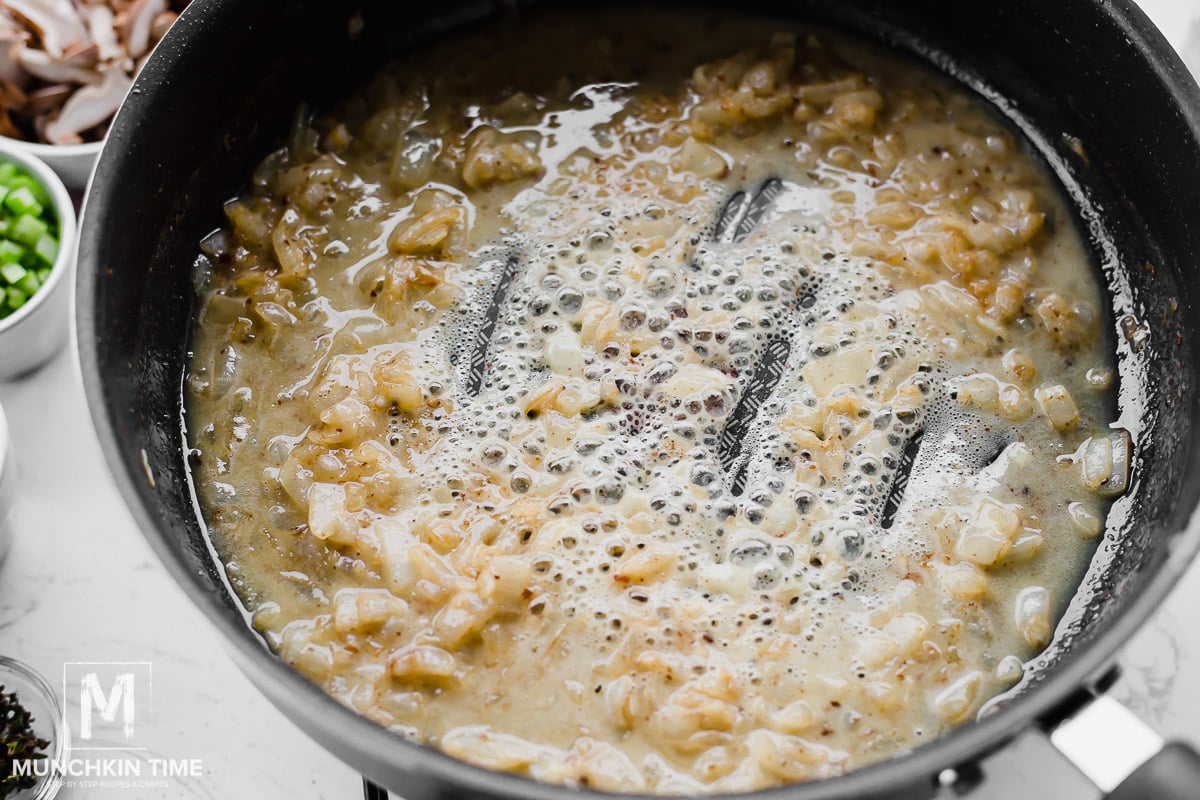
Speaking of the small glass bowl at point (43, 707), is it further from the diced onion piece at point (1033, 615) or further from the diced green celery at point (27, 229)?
the diced onion piece at point (1033, 615)

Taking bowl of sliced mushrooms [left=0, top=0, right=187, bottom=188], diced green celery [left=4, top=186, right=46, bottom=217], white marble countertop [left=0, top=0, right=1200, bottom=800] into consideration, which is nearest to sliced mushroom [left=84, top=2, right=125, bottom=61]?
bowl of sliced mushrooms [left=0, top=0, right=187, bottom=188]

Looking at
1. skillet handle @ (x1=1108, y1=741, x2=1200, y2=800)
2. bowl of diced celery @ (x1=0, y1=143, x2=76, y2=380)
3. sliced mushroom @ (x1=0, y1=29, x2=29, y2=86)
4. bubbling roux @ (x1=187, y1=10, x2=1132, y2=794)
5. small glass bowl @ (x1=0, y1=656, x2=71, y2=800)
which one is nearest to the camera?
skillet handle @ (x1=1108, y1=741, x2=1200, y2=800)

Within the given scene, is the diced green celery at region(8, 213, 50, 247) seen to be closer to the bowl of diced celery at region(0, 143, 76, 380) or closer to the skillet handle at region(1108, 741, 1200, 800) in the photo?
the bowl of diced celery at region(0, 143, 76, 380)

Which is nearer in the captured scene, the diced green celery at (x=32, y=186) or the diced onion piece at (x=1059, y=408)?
the diced onion piece at (x=1059, y=408)

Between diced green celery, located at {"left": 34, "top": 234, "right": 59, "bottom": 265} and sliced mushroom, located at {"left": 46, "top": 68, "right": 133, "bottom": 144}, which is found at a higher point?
sliced mushroom, located at {"left": 46, "top": 68, "right": 133, "bottom": 144}

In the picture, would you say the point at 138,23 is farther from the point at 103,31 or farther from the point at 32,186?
the point at 32,186

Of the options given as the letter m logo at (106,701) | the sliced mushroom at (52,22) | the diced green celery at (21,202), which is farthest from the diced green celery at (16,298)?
the letter m logo at (106,701)

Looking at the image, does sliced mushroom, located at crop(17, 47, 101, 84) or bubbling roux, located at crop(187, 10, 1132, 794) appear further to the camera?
sliced mushroom, located at crop(17, 47, 101, 84)

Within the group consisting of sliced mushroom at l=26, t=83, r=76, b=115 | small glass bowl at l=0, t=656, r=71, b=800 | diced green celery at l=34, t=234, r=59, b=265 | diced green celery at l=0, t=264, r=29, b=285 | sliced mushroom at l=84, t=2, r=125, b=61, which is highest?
sliced mushroom at l=84, t=2, r=125, b=61
